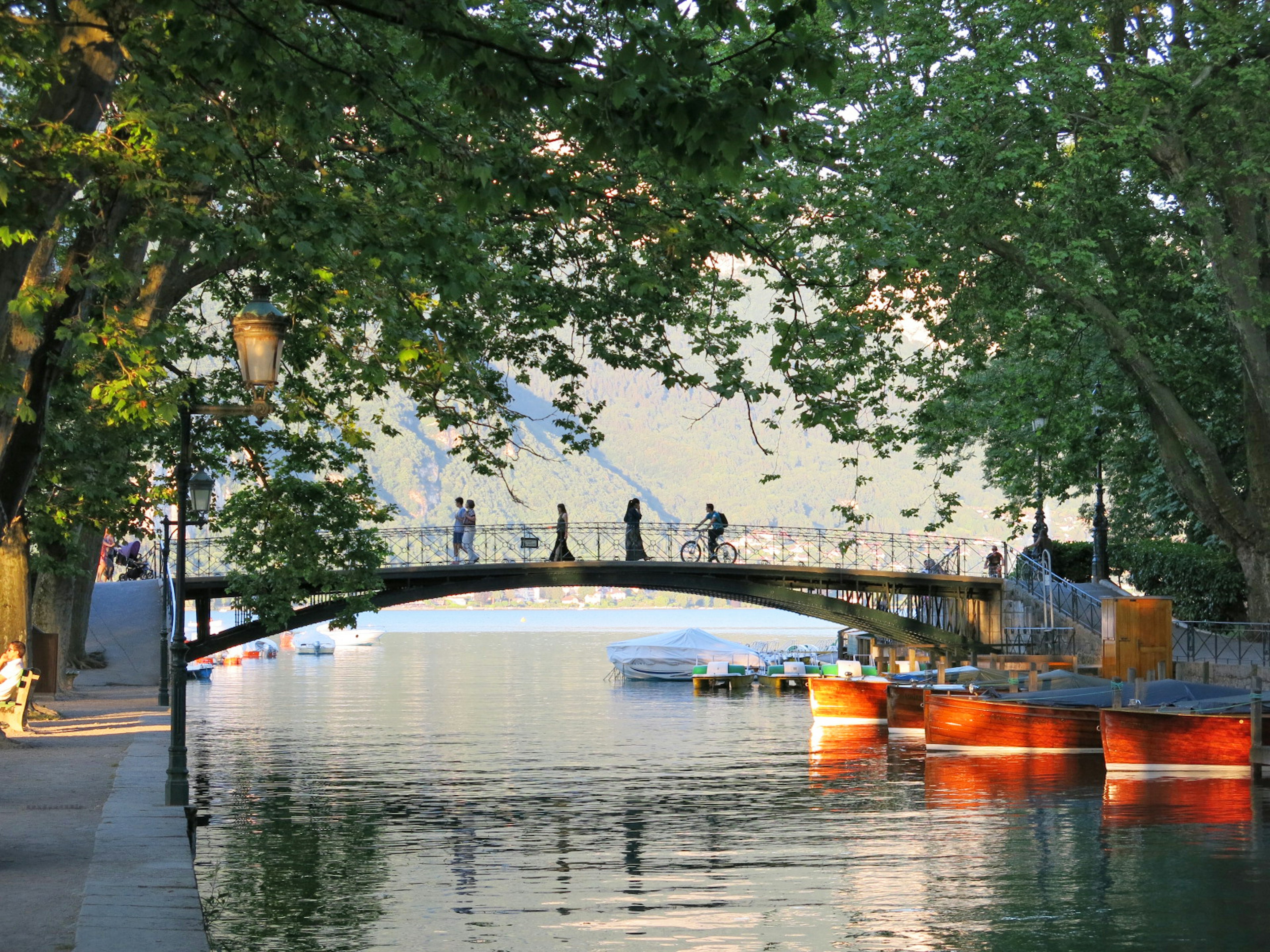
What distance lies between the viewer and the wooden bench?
74.2 feet

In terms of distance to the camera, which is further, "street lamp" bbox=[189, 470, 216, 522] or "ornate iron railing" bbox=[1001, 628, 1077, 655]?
"ornate iron railing" bbox=[1001, 628, 1077, 655]

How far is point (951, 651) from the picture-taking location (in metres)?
50.7

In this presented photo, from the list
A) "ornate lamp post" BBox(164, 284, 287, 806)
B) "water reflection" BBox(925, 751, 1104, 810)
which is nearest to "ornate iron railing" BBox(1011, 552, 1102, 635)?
"water reflection" BBox(925, 751, 1104, 810)

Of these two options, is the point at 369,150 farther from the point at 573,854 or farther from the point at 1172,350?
the point at 1172,350

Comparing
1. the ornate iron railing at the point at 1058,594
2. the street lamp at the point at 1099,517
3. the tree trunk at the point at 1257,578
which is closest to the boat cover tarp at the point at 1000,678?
the ornate iron railing at the point at 1058,594

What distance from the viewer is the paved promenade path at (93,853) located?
9.32 meters

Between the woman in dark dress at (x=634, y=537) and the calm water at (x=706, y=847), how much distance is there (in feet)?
25.6

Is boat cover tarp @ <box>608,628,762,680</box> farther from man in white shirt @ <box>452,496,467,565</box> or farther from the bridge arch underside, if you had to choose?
man in white shirt @ <box>452,496,467,565</box>

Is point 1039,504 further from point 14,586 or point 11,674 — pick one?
point 11,674

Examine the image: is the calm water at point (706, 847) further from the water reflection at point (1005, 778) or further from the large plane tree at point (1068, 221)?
the large plane tree at point (1068, 221)

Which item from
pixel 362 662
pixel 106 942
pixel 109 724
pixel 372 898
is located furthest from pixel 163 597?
pixel 362 662

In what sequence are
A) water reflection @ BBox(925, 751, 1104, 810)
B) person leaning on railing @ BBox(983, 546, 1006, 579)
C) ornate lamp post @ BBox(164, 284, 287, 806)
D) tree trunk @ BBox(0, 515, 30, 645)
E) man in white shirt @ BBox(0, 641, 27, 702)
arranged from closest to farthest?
ornate lamp post @ BBox(164, 284, 287, 806) → man in white shirt @ BBox(0, 641, 27, 702) → water reflection @ BBox(925, 751, 1104, 810) → tree trunk @ BBox(0, 515, 30, 645) → person leaning on railing @ BBox(983, 546, 1006, 579)

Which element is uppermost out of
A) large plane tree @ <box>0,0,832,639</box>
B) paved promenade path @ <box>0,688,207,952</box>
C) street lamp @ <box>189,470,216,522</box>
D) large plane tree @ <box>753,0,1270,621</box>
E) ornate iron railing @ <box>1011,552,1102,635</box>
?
large plane tree @ <box>753,0,1270,621</box>

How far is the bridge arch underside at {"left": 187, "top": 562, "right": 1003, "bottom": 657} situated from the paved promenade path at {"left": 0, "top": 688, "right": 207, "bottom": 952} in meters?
22.5
